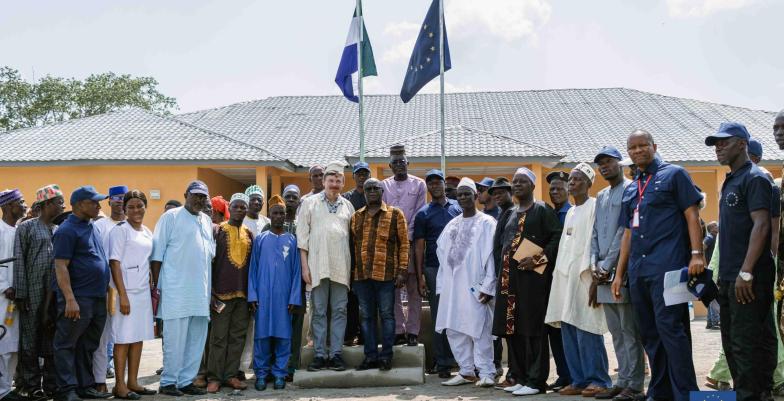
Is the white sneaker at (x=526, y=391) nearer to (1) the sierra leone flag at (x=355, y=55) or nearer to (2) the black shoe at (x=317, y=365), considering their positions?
(2) the black shoe at (x=317, y=365)

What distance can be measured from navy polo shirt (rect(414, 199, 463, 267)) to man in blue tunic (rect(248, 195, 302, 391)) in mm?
1286

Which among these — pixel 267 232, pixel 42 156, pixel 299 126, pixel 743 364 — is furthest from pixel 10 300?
pixel 299 126

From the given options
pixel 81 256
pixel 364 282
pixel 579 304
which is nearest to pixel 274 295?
pixel 364 282

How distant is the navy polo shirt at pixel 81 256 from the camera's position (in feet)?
23.3

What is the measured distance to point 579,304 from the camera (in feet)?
22.5

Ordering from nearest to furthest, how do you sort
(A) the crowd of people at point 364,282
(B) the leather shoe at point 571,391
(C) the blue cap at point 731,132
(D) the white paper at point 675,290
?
1. (C) the blue cap at point 731,132
2. (D) the white paper at point 675,290
3. (A) the crowd of people at point 364,282
4. (B) the leather shoe at point 571,391

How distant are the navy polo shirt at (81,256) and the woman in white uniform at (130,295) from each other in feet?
0.73

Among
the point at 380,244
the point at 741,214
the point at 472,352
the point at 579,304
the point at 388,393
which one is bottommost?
the point at 388,393

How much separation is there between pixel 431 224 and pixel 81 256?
338cm

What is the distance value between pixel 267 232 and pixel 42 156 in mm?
12292

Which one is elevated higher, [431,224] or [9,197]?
[9,197]

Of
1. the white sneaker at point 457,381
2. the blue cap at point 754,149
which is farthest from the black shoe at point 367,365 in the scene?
the blue cap at point 754,149

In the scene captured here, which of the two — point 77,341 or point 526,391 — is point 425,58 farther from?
point 77,341

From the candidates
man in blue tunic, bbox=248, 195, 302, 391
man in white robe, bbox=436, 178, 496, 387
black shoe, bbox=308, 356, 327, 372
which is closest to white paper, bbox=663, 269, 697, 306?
man in white robe, bbox=436, 178, 496, 387
